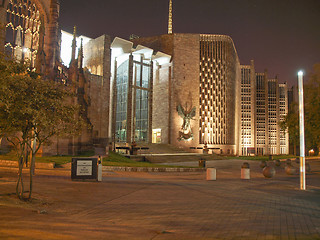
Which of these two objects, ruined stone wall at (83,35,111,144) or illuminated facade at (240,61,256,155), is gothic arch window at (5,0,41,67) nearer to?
ruined stone wall at (83,35,111,144)

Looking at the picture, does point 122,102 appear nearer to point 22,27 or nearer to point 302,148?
point 22,27

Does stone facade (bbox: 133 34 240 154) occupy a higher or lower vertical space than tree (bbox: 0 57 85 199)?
higher

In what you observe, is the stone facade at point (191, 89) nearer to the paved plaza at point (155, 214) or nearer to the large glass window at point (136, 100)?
the large glass window at point (136, 100)

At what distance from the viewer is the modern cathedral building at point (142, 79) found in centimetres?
3134

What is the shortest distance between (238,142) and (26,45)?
49.5m

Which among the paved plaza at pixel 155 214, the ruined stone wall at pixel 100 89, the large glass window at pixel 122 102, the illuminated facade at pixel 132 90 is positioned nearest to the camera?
the paved plaza at pixel 155 214

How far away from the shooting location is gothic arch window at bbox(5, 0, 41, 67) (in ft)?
106

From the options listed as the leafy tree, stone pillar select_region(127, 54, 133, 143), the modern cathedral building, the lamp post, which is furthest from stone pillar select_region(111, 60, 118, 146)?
the lamp post

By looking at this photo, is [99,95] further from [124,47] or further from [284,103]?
[284,103]

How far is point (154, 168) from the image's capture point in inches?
742

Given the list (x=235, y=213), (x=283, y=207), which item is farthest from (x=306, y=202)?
(x=235, y=213)

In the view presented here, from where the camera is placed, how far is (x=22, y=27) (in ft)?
109

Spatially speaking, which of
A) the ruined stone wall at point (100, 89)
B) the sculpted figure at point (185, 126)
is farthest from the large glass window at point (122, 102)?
the sculpted figure at point (185, 126)

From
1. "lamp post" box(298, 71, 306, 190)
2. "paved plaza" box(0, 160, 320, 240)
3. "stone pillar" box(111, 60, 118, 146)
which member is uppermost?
"stone pillar" box(111, 60, 118, 146)
